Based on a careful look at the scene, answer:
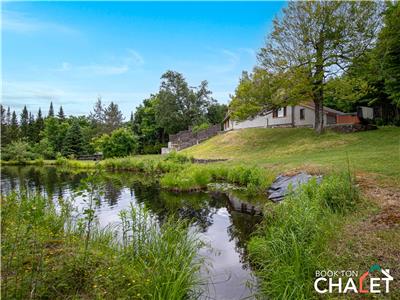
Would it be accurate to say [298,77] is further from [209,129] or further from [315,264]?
[315,264]

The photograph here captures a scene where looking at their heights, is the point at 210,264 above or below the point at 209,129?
A: below

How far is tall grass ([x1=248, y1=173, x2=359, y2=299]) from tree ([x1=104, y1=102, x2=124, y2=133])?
47.8m

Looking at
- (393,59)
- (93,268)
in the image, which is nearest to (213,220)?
(93,268)

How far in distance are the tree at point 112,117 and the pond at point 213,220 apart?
3632 cm

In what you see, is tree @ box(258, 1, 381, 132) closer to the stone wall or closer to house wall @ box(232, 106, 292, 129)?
house wall @ box(232, 106, 292, 129)

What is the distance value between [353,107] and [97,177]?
3612 cm

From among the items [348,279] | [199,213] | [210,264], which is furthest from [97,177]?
[199,213]

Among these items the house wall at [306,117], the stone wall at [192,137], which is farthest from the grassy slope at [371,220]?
the stone wall at [192,137]

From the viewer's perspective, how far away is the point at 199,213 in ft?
30.0

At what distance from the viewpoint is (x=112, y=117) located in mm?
51875

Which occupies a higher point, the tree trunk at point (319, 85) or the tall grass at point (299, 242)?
the tree trunk at point (319, 85)

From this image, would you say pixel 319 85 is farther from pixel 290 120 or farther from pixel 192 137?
pixel 192 137

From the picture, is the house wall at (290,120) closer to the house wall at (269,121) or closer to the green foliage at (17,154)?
the house wall at (269,121)

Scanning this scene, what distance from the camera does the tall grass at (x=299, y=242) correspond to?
3709 mm
